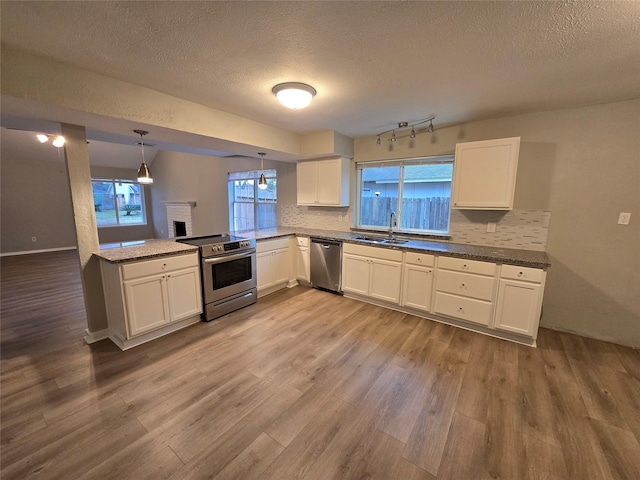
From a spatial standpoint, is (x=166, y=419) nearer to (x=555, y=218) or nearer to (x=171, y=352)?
(x=171, y=352)

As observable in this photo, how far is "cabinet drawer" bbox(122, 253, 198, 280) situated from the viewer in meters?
2.43

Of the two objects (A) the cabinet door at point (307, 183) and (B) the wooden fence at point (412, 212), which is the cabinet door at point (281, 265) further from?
(B) the wooden fence at point (412, 212)

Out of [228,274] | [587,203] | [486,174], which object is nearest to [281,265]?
[228,274]

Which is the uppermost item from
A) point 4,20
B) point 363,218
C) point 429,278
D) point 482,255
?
point 4,20

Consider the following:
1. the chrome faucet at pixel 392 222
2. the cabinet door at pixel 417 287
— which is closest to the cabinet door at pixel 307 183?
the chrome faucet at pixel 392 222

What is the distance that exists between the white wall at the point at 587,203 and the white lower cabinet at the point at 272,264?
10.2ft

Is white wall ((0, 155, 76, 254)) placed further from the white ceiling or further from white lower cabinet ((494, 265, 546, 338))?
white lower cabinet ((494, 265, 546, 338))

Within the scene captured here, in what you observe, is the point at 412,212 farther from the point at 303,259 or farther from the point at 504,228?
the point at 303,259

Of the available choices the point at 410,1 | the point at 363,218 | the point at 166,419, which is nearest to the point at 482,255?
the point at 363,218

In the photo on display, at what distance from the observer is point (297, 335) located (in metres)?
2.79

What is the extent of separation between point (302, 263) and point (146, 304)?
222 centimetres

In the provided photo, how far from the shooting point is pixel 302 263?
14.0ft

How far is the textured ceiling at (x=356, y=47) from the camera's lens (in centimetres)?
134

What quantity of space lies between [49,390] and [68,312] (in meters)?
1.75
